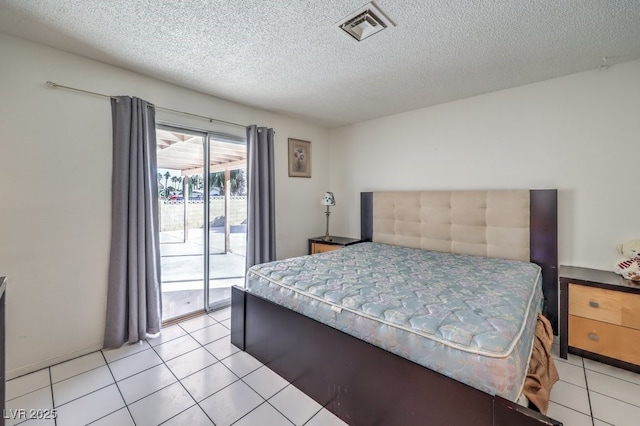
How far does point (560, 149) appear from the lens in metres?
2.65

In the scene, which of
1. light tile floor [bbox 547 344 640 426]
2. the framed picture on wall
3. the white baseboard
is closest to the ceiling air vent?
the framed picture on wall

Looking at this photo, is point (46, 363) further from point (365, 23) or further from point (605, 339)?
point (605, 339)

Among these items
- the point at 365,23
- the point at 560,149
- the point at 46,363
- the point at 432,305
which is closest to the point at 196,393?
the point at 46,363

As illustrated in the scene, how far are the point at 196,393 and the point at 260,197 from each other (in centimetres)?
222

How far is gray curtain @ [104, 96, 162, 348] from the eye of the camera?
242 cm

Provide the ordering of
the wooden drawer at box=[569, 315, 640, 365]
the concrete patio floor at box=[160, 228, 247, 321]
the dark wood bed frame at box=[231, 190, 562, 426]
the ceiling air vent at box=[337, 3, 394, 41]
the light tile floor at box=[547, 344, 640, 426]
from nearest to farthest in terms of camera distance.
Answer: the dark wood bed frame at box=[231, 190, 562, 426] < the light tile floor at box=[547, 344, 640, 426] < the ceiling air vent at box=[337, 3, 394, 41] < the wooden drawer at box=[569, 315, 640, 365] < the concrete patio floor at box=[160, 228, 247, 321]

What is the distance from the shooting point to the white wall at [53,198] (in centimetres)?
202

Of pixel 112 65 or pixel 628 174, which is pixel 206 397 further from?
pixel 628 174

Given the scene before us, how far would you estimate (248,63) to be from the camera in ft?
→ 7.84

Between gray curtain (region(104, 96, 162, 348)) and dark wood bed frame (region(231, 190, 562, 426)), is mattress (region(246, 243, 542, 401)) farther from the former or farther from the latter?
gray curtain (region(104, 96, 162, 348))

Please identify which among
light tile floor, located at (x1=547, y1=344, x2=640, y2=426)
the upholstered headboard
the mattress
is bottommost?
Result: light tile floor, located at (x1=547, y1=344, x2=640, y2=426)

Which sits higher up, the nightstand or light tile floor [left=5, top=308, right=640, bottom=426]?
the nightstand

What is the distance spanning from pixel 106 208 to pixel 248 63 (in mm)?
1818

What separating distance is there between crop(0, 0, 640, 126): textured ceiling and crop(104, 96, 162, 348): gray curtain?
570 mm
